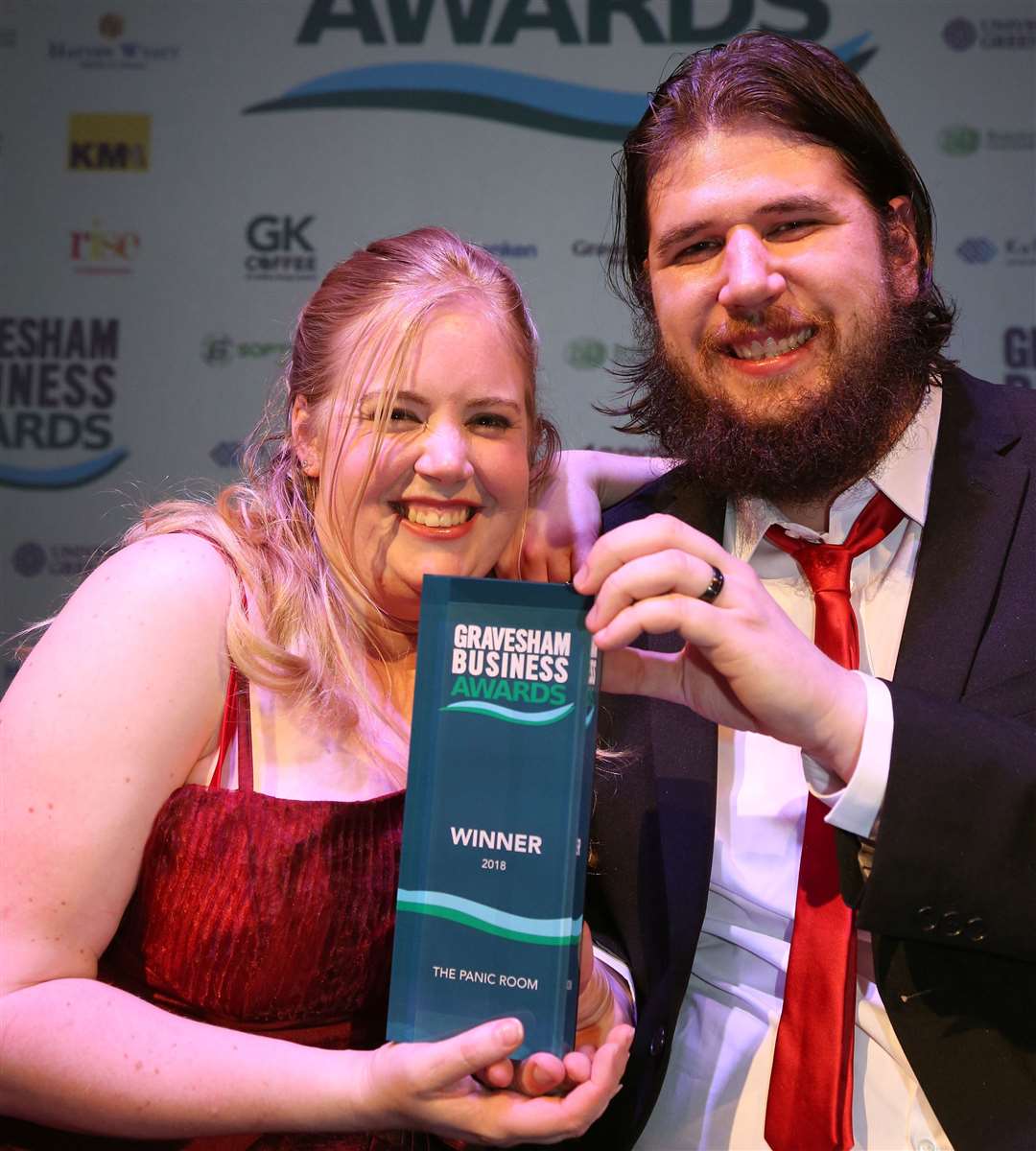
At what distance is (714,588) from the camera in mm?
1312

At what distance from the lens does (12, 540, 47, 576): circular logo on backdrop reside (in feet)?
14.3

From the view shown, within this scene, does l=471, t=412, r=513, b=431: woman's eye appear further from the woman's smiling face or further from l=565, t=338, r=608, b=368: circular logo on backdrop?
l=565, t=338, r=608, b=368: circular logo on backdrop

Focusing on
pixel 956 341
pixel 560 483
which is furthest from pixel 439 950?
pixel 956 341

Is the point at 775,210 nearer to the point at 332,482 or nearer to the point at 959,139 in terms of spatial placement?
the point at 332,482

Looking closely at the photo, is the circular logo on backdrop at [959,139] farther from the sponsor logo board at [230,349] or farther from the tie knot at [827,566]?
the tie knot at [827,566]

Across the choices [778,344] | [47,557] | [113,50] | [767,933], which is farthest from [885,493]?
[113,50]

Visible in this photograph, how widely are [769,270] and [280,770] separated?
1085mm

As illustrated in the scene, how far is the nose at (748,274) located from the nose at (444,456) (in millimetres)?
512

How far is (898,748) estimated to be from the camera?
1.36 meters

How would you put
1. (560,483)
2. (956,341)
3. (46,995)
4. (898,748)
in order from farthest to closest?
(956,341)
(560,483)
(46,995)
(898,748)

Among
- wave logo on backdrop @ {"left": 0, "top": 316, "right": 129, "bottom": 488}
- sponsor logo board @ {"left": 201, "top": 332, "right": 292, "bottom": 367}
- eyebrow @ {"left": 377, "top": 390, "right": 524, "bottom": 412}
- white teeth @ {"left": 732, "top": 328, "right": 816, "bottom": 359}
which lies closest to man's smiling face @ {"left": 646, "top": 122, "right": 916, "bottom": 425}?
white teeth @ {"left": 732, "top": 328, "right": 816, "bottom": 359}

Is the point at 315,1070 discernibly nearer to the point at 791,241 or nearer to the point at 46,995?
the point at 46,995

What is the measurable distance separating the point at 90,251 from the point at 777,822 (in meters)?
3.56

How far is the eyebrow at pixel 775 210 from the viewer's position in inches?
77.5
